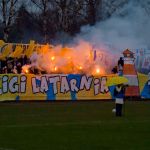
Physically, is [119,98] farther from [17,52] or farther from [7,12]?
[7,12]

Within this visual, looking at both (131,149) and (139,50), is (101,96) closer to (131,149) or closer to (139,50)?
(139,50)

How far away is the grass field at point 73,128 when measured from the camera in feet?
51.2

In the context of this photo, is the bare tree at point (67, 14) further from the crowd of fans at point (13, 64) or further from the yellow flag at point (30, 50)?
the crowd of fans at point (13, 64)

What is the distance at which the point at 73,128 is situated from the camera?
19281 millimetres

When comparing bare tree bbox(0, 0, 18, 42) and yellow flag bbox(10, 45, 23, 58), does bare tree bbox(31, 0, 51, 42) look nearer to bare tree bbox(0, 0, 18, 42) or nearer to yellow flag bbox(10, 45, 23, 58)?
bare tree bbox(0, 0, 18, 42)

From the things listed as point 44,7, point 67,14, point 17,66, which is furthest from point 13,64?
point 44,7

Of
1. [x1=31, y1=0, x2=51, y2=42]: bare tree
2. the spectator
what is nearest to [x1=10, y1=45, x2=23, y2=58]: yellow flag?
[x1=31, y1=0, x2=51, y2=42]: bare tree

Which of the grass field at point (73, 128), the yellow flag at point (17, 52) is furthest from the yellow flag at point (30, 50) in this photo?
the grass field at point (73, 128)

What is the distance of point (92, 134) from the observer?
17.7 metres

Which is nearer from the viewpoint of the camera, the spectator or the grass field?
the grass field

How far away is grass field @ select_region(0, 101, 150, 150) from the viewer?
15.6 meters

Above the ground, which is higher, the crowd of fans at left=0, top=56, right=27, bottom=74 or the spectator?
the crowd of fans at left=0, top=56, right=27, bottom=74

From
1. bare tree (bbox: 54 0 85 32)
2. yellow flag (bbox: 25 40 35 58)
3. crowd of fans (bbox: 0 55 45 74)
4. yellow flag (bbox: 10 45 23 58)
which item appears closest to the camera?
crowd of fans (bbox: 0 55 45 74)

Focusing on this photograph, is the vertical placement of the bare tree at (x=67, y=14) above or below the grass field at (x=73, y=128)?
above
